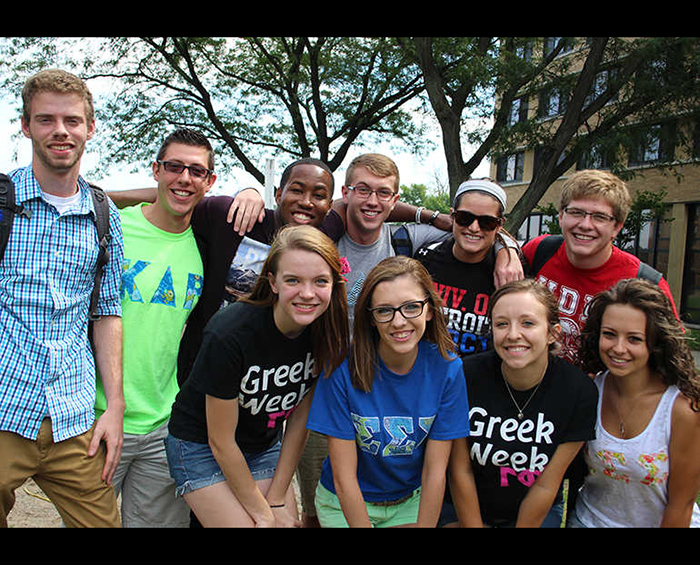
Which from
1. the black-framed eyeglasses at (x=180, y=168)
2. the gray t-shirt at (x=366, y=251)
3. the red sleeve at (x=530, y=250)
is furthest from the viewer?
the red sleeve at (x=530, y=250)

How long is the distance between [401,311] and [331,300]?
36cm

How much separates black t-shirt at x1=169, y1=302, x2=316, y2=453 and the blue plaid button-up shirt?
1.63ft

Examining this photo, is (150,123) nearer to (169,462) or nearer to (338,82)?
(338,82)

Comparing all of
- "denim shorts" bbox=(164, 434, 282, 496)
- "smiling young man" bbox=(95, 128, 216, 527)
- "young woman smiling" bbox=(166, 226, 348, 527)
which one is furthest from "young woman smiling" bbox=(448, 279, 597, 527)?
"smiling young man" bbox=(95, 128, 216, 527)

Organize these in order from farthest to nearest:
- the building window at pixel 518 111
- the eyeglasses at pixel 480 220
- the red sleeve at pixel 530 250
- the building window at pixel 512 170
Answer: the building window at pixel 512 170 < the building window at pixel 518 111 < the red sleeve at pixel 530 250 < the eyeglasses at pixel 480 220

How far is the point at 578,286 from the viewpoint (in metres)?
3.19

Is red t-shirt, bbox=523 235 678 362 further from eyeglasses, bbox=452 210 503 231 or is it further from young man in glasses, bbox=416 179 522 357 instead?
eyeglasses, bbox=452 210 503 231

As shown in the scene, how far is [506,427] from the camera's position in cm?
277

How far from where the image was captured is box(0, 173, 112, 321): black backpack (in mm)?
2410

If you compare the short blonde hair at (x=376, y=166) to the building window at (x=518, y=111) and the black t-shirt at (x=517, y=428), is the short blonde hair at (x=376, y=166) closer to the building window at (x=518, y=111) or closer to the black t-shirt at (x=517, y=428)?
the black t-shirt at (x=517, y=428)

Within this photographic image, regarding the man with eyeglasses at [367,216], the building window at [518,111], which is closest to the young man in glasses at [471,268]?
the man with eyeglasses at [367,216]

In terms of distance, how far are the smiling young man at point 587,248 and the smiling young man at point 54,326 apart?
103 inches

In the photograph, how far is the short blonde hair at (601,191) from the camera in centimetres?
309

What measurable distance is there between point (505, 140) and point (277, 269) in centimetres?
1134
